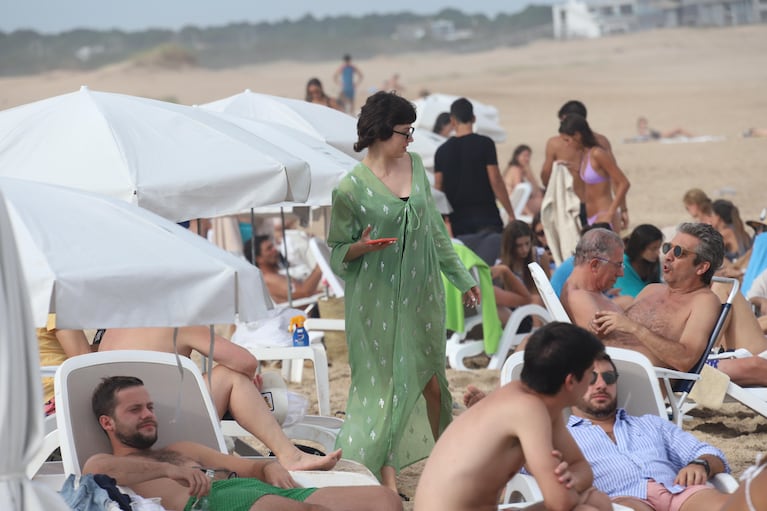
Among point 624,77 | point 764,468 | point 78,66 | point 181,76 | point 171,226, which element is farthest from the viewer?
point 78,66

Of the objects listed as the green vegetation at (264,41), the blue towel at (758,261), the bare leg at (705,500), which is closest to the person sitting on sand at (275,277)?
the blue towel at (758,261)

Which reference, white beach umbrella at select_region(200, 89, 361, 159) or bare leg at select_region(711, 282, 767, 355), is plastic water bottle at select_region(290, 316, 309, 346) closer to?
white beach umbrella at select_region(200, 89, 361, 159)

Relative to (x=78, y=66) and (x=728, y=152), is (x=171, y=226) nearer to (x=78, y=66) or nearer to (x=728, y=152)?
(x=728, y=152)

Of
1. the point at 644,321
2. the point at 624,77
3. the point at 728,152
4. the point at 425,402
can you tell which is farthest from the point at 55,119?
the point at 624,77

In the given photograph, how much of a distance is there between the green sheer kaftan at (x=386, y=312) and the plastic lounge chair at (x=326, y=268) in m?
3.28

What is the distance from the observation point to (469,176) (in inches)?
330

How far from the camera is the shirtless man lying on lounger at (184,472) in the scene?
3791 millimetres

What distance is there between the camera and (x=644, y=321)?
516 cm

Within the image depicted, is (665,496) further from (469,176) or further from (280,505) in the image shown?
(469,176)

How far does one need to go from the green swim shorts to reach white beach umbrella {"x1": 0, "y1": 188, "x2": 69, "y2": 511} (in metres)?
1.09

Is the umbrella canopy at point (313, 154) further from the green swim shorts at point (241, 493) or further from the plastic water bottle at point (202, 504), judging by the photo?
the plastic water bottle at point (202, 504)

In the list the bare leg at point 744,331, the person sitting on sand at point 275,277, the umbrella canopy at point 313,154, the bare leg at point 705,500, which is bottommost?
the person sitting on sand at point 275,277

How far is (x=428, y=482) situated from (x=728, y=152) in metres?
20.6

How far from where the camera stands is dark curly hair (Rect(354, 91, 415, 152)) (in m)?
4.67
